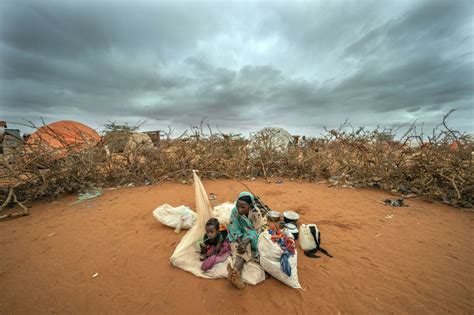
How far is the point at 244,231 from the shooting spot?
2.42m

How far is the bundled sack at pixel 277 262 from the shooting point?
185 cm

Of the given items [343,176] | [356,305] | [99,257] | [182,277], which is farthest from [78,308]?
[343,176]

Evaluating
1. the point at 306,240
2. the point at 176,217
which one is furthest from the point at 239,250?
the point at 176,217

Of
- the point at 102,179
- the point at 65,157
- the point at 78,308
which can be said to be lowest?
the point at 78,308

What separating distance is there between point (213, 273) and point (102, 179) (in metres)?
5.51

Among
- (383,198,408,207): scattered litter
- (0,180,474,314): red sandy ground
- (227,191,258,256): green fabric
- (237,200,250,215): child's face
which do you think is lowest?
(0,180,474,314): red sandy ground

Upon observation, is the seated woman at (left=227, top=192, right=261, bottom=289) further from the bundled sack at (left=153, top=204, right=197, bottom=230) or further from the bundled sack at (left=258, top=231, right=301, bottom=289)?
the bundled sack at (left=153, top=204, right=197, bottom=230)

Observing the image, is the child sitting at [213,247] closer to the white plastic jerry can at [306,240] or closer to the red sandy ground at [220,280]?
the red sandy ground at [220,280]

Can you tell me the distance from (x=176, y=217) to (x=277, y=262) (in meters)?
1.93

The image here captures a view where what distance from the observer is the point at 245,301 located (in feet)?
5.67

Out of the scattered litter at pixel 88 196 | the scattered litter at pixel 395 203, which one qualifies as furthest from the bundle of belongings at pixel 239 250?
the scattered litter at pixel 88 196

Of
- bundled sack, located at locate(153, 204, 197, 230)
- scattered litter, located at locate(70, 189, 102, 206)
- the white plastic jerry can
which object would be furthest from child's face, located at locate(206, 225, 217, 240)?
scattered litter, located at locate(70, 189, 102, 206)

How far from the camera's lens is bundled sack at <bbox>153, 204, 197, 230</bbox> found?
302cm

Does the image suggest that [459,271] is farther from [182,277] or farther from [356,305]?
[182,277]
